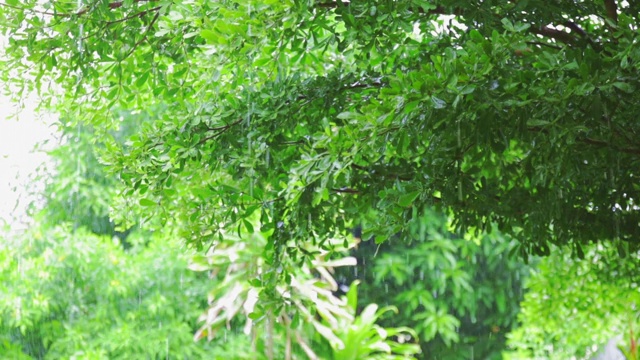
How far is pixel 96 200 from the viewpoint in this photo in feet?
21.5

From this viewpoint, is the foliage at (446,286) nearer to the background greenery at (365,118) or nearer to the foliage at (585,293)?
the foliage at (585,293)

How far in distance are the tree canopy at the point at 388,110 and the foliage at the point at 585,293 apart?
117 centimetres

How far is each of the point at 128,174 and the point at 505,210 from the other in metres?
0.90

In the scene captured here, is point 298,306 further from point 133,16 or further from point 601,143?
point 601,143

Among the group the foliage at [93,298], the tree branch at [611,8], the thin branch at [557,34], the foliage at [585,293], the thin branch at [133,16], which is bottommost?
the foliage at [93,298]

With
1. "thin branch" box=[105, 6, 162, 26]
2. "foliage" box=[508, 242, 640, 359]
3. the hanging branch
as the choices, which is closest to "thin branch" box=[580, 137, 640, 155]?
the hanging branch

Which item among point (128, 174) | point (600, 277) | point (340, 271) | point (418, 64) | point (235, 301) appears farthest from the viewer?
point (340, 271)


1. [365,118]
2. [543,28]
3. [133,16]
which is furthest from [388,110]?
[133,16]

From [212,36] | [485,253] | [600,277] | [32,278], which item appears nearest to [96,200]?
[32,278]

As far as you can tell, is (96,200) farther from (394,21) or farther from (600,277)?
(394,21)

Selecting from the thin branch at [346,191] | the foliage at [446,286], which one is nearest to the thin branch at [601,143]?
the thin branch at [346,191]

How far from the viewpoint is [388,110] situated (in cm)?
142

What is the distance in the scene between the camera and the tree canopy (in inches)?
55.4

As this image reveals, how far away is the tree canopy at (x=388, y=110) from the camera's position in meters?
1.41
